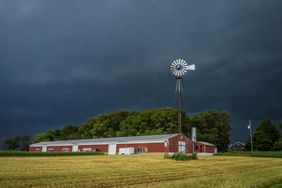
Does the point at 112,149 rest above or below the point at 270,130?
below

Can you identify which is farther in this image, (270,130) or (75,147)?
(270,130)

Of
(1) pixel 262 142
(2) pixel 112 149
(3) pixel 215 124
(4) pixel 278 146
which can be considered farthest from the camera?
(3) pixel 215 124

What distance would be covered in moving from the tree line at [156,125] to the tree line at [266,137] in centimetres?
915

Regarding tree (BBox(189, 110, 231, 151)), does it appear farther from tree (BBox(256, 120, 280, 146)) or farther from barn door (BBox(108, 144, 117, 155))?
barn door (BBox(108, 144, 117, 155))

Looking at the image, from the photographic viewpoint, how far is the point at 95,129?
119 m

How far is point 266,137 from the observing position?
110125 millimetres

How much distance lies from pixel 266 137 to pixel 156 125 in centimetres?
3798

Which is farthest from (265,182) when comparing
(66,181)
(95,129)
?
(95,129)

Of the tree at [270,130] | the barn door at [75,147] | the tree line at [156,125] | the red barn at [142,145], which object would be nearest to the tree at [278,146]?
the tree at [270,130]

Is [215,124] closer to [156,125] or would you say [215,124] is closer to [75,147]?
[156,125]

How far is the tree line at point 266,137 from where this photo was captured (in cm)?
10900

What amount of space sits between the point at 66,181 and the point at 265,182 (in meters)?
12.7

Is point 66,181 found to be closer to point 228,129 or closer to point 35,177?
point 35,177

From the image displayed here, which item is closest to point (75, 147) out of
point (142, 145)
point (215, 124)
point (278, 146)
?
point (142, 145)
